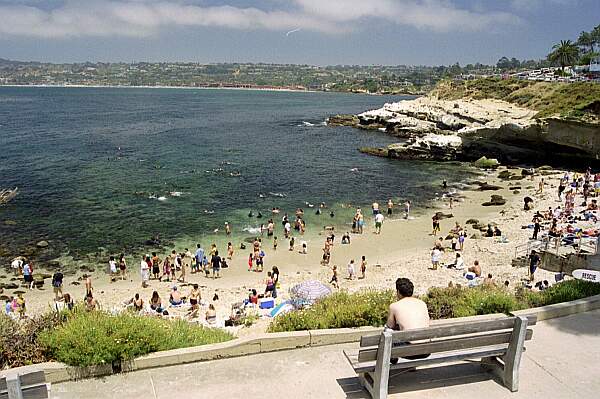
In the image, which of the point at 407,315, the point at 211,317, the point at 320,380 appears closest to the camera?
the point at 407,315

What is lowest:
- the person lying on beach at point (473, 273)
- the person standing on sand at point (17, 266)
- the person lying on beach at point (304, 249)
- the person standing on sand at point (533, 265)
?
the person standing on sand at point (17, 266)

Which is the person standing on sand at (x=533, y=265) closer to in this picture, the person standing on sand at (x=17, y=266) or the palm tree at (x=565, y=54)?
the person standing on sand at (x=17, y=266)

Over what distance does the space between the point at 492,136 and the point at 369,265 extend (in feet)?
99.3

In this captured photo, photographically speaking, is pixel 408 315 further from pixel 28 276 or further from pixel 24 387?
pixel 28 276

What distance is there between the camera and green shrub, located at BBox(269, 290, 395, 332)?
7.90 meters

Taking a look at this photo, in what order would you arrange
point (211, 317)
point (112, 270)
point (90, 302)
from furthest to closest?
point (112, 270) < point (90, 302) < point (211, 317)

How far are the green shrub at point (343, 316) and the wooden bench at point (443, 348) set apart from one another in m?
1.68

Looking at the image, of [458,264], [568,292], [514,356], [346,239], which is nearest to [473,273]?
[458,264]

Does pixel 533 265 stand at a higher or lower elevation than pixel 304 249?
higher

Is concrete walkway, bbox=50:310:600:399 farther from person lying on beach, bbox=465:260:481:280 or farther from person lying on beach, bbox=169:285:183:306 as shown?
person lying on beach, bbox=465:260:481:280

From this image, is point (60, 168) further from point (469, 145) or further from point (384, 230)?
point (469, 145)

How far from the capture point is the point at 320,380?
21.0ft

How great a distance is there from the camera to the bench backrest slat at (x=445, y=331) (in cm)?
551

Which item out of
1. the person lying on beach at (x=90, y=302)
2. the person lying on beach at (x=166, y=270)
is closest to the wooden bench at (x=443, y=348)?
the person lying on beach at (x=90, y=302)
